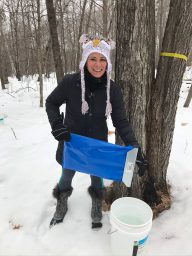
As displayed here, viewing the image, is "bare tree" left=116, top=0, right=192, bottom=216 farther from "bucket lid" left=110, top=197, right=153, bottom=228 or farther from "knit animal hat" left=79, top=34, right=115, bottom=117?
"bucket lid" left=110, top=197, right=153, bottom=228

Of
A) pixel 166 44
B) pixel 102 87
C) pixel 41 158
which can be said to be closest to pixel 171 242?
pixel 102 87

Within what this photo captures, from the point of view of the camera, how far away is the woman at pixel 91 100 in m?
2.19

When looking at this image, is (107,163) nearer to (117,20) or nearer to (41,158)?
(117,20)

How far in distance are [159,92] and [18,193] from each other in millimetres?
2207

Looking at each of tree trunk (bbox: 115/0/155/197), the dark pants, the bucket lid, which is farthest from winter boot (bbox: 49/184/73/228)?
tree trunk (bbox: 115/0/155/197)

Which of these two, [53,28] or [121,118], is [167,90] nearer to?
[121,118]

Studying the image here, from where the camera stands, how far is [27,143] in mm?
5227

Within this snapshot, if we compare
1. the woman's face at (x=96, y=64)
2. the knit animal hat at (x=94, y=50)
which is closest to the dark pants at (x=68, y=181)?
the knit animal hat at (x=94, y=50)

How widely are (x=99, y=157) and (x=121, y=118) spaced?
1.36 ft

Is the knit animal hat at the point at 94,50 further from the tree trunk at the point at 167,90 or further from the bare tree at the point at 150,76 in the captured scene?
the tree trunk at the point at 167,90

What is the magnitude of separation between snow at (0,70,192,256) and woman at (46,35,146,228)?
916 mm

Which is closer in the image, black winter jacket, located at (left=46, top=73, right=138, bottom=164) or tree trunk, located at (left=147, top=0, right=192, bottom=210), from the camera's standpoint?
black winter jacket, located at (left=46, top=73, right=138, bottom=164)

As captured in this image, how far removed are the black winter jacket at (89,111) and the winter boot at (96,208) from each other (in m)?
0.80

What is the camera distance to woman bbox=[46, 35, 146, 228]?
2.19 meters
